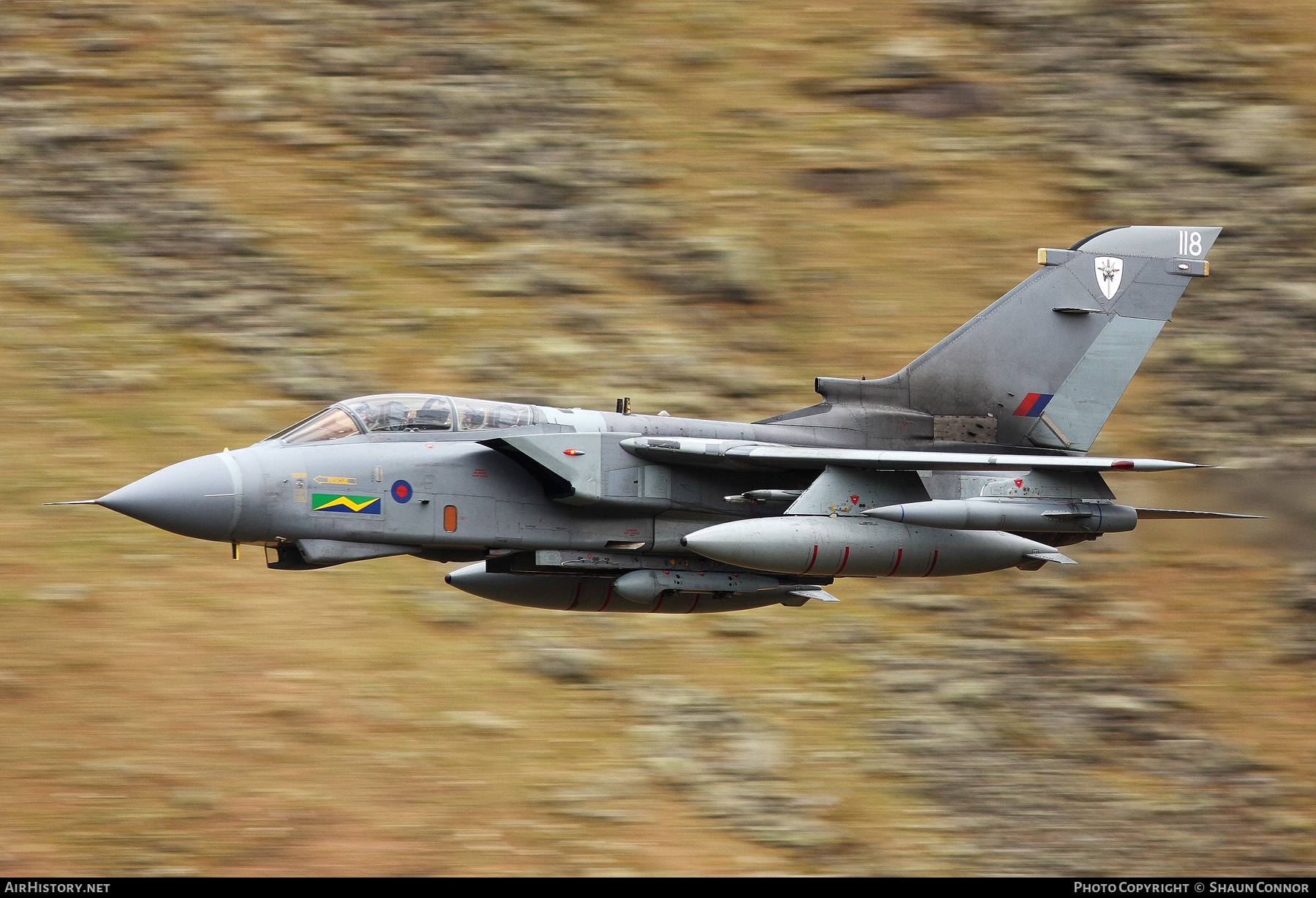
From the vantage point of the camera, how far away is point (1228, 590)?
2602cm

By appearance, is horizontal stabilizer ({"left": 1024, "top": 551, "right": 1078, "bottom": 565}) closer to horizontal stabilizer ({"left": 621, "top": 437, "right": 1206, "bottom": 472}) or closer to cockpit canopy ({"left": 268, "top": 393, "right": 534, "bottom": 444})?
horizontal stabilizer ({"left": 621, "top": 437, "right": 1206, "bottom": 472})

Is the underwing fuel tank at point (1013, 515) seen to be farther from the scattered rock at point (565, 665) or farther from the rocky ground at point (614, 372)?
the scattered rock at point (565, 665)

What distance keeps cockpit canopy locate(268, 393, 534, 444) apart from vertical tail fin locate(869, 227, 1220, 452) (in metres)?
4.57

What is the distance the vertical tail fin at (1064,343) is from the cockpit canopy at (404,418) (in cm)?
457

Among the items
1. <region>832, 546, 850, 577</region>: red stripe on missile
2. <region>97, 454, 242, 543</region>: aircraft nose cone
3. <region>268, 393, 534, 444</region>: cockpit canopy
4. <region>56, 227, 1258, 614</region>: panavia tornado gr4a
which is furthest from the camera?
<region>832, 546, 850, 577</region>: red stripe on missile

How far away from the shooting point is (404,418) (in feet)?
47.5

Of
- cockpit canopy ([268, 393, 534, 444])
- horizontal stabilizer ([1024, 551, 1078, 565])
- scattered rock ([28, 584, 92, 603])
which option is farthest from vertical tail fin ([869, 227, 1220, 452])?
scattered rock ([28, 584, 92, 603])

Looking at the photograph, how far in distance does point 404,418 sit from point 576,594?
3.19 metres

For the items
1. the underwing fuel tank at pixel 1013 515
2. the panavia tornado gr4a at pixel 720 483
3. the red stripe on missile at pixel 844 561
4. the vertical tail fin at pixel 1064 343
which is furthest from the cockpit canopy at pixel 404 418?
the vertical tail fin at pixel 1064 343

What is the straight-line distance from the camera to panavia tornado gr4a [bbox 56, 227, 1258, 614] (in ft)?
45.8

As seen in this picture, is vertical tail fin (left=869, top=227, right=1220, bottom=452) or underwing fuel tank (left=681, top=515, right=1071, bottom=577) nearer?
underwing fuel tank (left=681, top=515, right=1071, bottom=577)

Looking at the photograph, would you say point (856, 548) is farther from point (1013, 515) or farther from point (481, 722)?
point (481, 722)

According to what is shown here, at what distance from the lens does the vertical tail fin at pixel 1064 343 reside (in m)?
16.8
